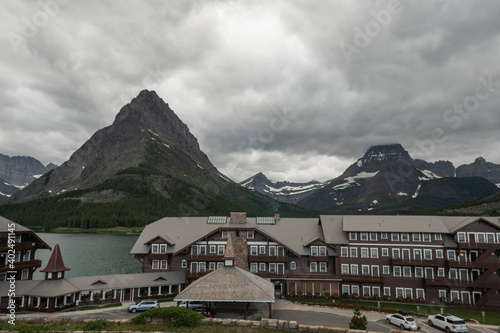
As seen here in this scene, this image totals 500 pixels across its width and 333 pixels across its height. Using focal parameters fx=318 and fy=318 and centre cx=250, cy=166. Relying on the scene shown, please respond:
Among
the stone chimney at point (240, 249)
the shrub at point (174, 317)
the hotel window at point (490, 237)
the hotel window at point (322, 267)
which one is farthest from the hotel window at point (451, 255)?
the shrub at point (174, 317)

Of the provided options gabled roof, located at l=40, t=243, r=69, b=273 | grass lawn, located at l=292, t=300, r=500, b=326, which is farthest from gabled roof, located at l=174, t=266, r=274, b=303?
gabled roof, located at l=40, t=243, r=69, b=273

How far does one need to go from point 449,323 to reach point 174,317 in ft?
101

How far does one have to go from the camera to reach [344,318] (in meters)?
41.4

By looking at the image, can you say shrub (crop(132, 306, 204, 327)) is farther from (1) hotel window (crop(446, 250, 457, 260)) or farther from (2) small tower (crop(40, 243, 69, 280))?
(1) hotel window (crop(446, 250, 457, 260))

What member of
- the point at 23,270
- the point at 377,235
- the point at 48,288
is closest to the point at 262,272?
the point at 377,235

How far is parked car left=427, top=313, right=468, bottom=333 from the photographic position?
35156 mm

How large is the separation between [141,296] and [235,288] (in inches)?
841

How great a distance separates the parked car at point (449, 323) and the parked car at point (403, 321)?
2.77m

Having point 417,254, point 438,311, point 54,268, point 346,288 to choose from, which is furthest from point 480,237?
point 54,268

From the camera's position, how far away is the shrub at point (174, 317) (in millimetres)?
28247

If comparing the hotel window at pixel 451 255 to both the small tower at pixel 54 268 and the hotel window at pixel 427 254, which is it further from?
the small tower at pixel 54 268

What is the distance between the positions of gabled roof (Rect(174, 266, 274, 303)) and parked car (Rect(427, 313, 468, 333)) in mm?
19956

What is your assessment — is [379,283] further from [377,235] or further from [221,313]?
[221,313]

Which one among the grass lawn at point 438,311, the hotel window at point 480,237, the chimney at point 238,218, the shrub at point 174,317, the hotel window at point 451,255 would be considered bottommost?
the grass lawn at point 438,311
